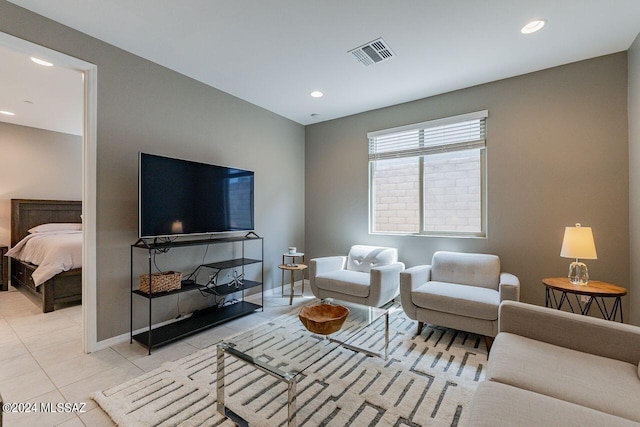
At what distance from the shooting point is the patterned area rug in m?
1.62

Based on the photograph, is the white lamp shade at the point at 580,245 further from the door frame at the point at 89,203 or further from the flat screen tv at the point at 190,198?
the door frame at the point at 89,203

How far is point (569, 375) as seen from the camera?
1315mm

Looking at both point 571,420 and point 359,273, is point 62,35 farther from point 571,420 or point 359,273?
point 571,420

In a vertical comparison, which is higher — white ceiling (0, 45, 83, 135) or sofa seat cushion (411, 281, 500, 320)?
white ceiling (0, 45, 83, 135)

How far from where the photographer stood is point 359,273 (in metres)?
3.44

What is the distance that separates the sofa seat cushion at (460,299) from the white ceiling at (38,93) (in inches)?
152

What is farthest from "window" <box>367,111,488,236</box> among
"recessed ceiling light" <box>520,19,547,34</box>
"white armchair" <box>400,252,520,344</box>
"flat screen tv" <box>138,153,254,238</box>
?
"flat screen tv" <box>138,153,254,238</box>

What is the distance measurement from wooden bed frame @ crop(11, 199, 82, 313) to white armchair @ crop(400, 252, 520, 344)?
3943mm

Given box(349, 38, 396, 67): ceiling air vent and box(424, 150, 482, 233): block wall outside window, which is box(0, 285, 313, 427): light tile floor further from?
box(349, 38, 396, 67): ceiling air vent

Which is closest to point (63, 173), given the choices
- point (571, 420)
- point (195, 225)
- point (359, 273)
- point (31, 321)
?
point (31, 321)

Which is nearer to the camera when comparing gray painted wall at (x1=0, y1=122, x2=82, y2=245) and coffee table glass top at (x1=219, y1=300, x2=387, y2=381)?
coffee table glass top at (x1=219, y1=300, x2=387, y2=381)

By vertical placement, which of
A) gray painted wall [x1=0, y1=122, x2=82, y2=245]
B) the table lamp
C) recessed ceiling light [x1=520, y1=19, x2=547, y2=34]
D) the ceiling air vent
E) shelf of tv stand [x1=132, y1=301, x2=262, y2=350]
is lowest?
shelf of tv stand [x1=132, y1=301, x2=262, y2=350]

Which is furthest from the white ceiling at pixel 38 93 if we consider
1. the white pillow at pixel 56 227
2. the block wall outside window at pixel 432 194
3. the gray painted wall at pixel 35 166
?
the block wall outside window at pixel 432 194

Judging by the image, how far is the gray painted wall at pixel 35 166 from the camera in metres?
4.51
